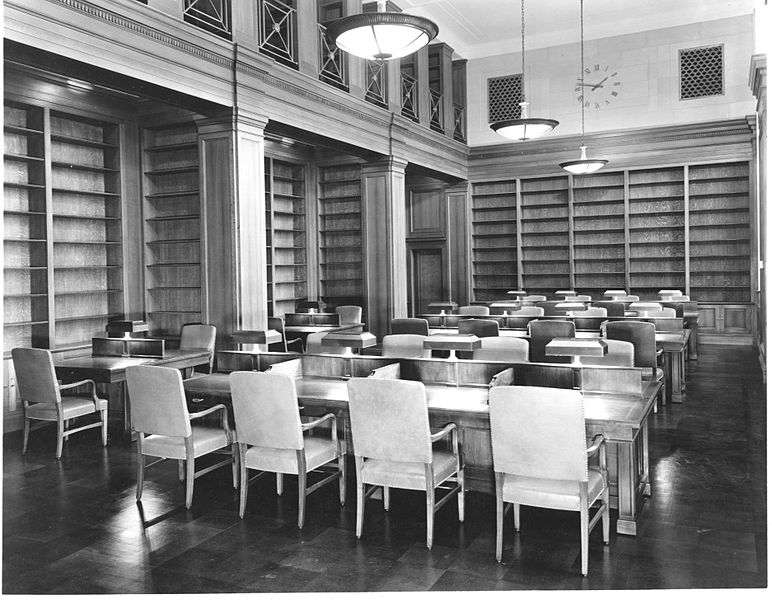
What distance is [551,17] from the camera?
11211 millimetres

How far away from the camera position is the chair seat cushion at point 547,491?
298 centimetres

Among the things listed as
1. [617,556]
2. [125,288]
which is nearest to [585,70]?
[125,288]

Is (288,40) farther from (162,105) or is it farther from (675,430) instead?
(675,430)

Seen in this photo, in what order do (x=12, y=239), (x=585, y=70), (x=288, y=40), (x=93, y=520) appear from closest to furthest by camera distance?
(x=93, y=520), (x=12, y=239), (x=288, y=40), (x=585, y=70)

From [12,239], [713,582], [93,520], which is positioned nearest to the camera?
[713,582]

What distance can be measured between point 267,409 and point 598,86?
10154mm

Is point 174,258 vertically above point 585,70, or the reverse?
point 585,70

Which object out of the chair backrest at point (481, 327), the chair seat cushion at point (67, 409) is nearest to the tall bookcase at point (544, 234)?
the chair backrest at point (481, 327)

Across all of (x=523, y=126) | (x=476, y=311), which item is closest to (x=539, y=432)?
(x=476, y=311)

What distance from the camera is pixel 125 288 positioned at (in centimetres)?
741

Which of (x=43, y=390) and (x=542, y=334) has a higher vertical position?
(x=542, y=334)

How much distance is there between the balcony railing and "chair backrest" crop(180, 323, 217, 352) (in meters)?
3.20

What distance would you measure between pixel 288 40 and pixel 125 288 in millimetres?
3212

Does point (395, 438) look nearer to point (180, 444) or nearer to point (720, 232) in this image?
point (180, 444)
